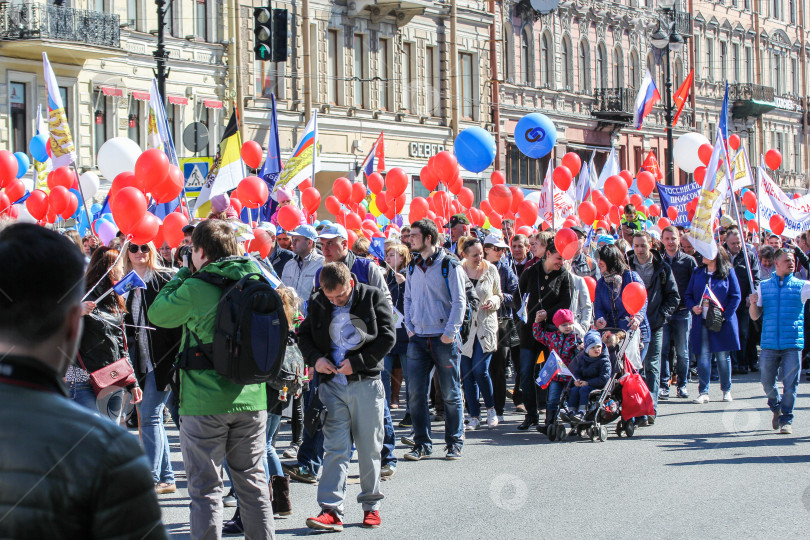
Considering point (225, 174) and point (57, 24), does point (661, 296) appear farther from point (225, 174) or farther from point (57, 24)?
point (57, 24)

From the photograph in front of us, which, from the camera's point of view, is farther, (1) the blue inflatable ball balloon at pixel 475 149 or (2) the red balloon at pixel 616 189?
(2) the red balloon at pixel 616 189

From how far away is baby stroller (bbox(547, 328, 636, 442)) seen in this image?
965 centimetres

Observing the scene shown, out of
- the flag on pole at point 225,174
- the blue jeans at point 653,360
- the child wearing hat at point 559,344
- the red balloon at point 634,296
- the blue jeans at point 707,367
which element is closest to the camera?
the child wearing hat at point 559,344

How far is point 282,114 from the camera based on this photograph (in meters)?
30.5

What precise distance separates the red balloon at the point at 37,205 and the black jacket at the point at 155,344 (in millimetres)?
8283

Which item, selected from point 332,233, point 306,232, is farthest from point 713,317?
point 332,233

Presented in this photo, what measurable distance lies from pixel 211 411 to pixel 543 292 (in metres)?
5.54

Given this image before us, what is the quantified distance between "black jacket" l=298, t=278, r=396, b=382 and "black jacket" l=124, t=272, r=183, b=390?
3.56ft

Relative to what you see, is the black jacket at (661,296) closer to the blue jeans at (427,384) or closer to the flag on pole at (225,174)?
the blue jeans at (427,384)

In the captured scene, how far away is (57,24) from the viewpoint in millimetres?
25156

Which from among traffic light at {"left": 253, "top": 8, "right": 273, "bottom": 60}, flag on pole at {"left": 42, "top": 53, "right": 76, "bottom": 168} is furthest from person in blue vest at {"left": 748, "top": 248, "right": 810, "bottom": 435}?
traffic light at {"left": 253, "top": 8, "right": 273, "bottom": 60}

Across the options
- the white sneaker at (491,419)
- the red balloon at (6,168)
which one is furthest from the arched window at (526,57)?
the white sneaker at (491,419)

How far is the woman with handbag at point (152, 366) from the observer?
7418 millimetres

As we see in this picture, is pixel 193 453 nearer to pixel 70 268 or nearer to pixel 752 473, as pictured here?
pixel 70 268
